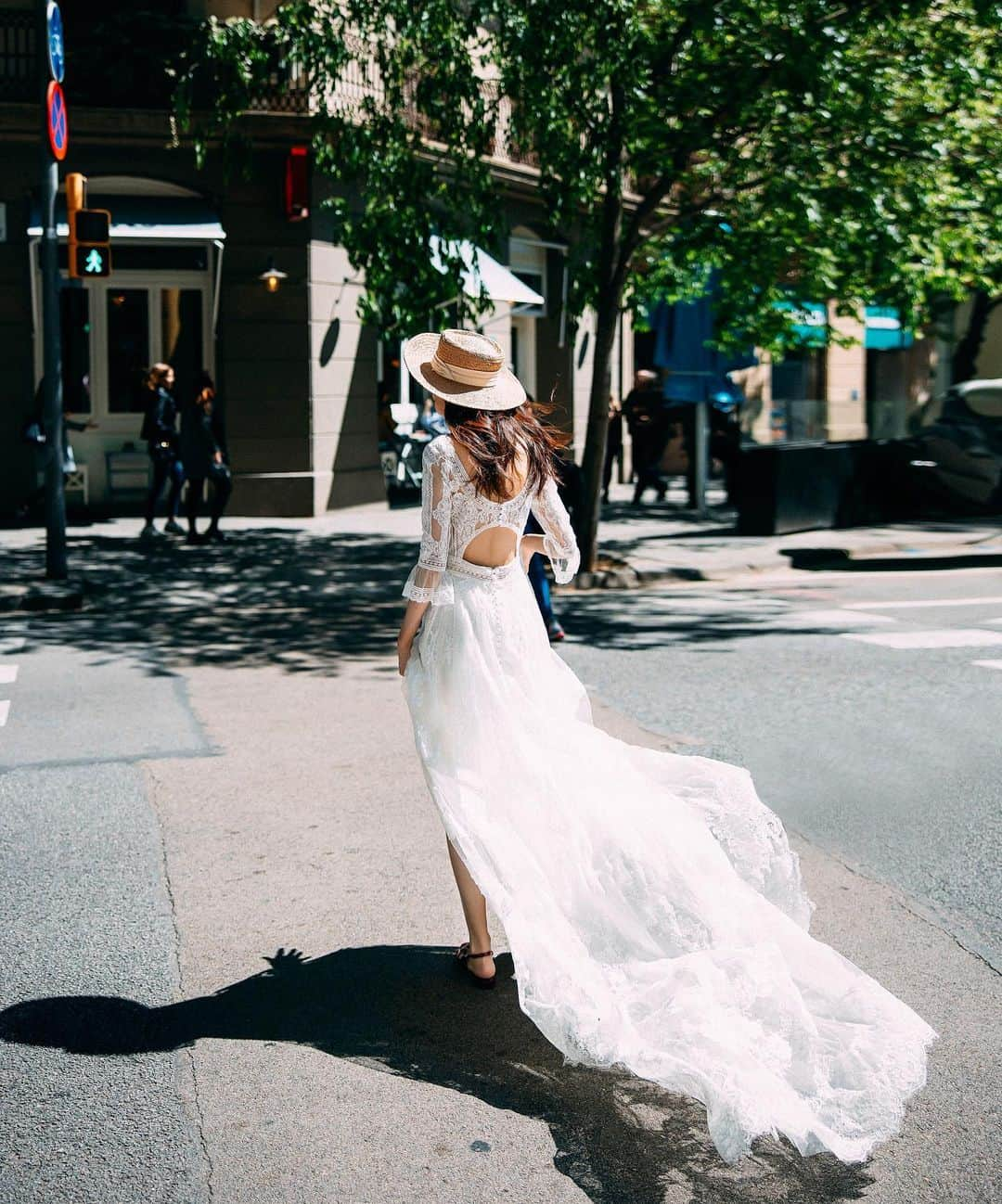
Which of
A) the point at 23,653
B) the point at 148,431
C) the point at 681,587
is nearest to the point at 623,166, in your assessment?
the point at 681,587

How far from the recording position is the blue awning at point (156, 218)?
1883 centimetres

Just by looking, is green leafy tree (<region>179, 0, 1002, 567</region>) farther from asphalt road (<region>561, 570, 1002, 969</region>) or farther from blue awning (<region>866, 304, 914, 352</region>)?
blue awning (<region>866, 304, 914, 352</region>)

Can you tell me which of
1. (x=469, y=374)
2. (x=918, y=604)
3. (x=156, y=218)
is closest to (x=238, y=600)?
(x=918, y=604)

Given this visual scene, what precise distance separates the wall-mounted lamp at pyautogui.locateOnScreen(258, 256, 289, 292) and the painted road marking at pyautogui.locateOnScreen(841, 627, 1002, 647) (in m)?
10.4

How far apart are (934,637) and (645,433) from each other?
11491 millimetres

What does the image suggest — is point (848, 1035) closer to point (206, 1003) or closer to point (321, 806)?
point (206, 1003)

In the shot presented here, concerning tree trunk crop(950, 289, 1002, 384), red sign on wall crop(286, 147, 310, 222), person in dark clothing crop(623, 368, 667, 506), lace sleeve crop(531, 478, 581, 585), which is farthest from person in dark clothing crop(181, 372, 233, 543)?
tree trunk crop(950, 289, 1002, 384)

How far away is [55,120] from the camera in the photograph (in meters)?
12.7

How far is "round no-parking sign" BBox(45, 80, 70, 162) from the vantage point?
496 inches

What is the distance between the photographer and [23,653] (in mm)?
10625

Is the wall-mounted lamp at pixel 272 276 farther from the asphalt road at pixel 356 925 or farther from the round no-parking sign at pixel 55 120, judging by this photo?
Answer: the asphalt road at pixel 356 925

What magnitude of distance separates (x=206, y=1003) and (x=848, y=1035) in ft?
6.11

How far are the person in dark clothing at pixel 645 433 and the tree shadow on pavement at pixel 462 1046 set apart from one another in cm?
1760

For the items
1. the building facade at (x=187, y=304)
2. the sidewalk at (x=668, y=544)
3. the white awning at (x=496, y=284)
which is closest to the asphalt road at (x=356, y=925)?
the sidewalk at (x=668, y=544)
